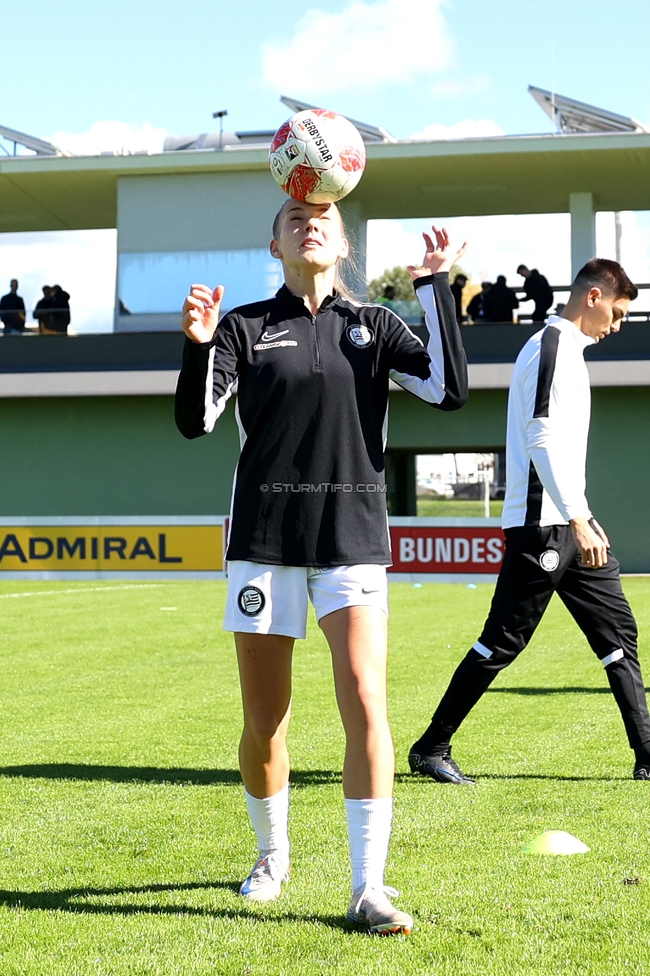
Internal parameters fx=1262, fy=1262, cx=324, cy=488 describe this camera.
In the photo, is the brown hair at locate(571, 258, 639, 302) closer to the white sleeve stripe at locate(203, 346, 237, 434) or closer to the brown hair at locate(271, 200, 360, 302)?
the brown hair at locate(271, 200, 360, 302)

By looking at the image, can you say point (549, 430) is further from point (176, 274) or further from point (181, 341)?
point (176, 274)

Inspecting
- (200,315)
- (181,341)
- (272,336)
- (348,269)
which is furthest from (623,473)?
(200,315)

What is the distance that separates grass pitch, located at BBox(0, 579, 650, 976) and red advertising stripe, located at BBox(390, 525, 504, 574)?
35.1ft

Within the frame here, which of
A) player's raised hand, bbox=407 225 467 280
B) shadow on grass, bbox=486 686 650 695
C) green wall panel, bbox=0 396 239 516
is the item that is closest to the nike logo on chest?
player's raised hand, bbox=407 225 467 280

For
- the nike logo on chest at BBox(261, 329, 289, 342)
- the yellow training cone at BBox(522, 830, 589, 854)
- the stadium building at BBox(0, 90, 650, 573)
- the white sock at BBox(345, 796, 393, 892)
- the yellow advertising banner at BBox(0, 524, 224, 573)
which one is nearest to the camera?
the white sock at BBox(345, 796, 393, 892)

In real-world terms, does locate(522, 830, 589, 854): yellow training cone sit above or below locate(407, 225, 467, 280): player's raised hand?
below

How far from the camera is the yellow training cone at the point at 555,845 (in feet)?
14.4

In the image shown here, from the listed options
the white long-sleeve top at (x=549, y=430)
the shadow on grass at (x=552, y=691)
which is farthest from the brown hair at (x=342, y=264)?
the shadow on grass at (x=552, y=691)

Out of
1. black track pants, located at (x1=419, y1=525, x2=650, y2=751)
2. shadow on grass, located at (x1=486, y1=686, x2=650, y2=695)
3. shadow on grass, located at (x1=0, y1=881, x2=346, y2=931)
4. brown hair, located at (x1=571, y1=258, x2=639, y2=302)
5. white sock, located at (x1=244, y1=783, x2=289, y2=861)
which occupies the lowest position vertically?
shadow on grass, located at (x1=0, y1=881, x2=346, y2=931)

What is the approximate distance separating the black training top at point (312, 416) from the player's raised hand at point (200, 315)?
5cm

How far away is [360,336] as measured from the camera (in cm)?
384

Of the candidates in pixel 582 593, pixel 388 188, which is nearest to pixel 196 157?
pixel 388 188

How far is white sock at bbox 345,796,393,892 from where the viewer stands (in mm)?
3547

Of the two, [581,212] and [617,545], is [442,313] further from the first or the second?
[581,212]
